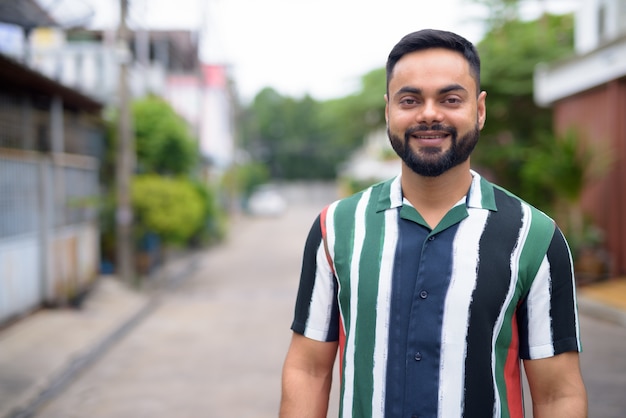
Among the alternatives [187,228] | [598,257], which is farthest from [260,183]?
[598,257]

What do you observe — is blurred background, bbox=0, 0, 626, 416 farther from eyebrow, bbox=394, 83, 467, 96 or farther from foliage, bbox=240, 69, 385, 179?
foliage, bbox=240, 69, 385, 179

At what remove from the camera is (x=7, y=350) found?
807 centimetres

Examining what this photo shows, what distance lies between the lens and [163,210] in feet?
46.2

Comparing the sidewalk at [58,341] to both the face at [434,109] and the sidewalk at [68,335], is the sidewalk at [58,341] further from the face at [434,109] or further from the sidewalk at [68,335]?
the face at [434,109]

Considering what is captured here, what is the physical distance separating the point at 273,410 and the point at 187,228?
8.54 m

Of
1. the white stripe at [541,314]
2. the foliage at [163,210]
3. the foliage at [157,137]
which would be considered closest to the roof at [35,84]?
the foliage at [163,210]

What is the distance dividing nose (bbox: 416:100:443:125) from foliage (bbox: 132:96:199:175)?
1515cm

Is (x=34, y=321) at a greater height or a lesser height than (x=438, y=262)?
lesser

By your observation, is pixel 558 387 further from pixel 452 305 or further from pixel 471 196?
pixel 471 196

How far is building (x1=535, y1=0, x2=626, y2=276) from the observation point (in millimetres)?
11219

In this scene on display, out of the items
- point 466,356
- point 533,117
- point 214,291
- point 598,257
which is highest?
point 533,117

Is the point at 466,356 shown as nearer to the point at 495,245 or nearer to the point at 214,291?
the point at 495,245

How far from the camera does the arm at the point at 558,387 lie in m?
1.76

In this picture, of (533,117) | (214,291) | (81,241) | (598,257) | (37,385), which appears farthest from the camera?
(533,117)
